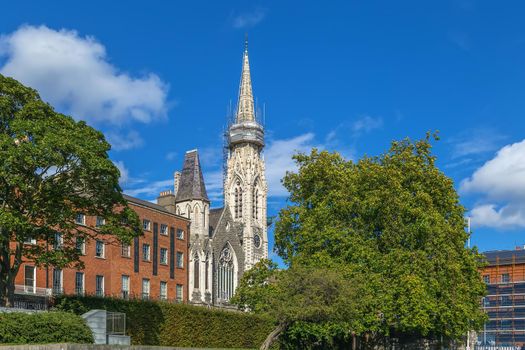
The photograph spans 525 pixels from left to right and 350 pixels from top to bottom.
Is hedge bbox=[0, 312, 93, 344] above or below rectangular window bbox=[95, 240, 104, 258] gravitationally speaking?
below

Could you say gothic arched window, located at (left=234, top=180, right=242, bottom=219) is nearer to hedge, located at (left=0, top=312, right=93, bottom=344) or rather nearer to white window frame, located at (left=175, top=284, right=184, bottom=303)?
white window frame, located at (left=175, top=284, right=184, bottom=303)

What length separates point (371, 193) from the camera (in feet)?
179

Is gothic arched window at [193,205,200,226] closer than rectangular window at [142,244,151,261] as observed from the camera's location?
No

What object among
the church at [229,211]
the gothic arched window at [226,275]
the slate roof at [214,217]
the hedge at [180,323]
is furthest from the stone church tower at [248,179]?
the hedge at [180,323]

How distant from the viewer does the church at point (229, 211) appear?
99875mm

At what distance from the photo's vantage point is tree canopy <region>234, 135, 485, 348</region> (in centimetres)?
5138

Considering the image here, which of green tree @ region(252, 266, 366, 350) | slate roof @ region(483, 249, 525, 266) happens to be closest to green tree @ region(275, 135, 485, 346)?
green tree @ region(252, 266, 366, 350)

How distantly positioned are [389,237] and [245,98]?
91.3 m

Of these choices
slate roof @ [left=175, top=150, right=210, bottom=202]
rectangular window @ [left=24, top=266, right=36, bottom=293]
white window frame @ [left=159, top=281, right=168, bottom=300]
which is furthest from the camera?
slate roof @ [left=175, top=150, right=210, bottom=202]

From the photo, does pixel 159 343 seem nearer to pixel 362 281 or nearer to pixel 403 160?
pixel 362 281

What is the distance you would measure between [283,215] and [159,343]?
16.0 m

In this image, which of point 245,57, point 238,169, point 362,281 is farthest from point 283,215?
point 245,57

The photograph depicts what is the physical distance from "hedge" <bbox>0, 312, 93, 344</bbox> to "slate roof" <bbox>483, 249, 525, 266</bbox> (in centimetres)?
7381

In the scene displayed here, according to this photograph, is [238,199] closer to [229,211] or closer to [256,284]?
[229,211]
